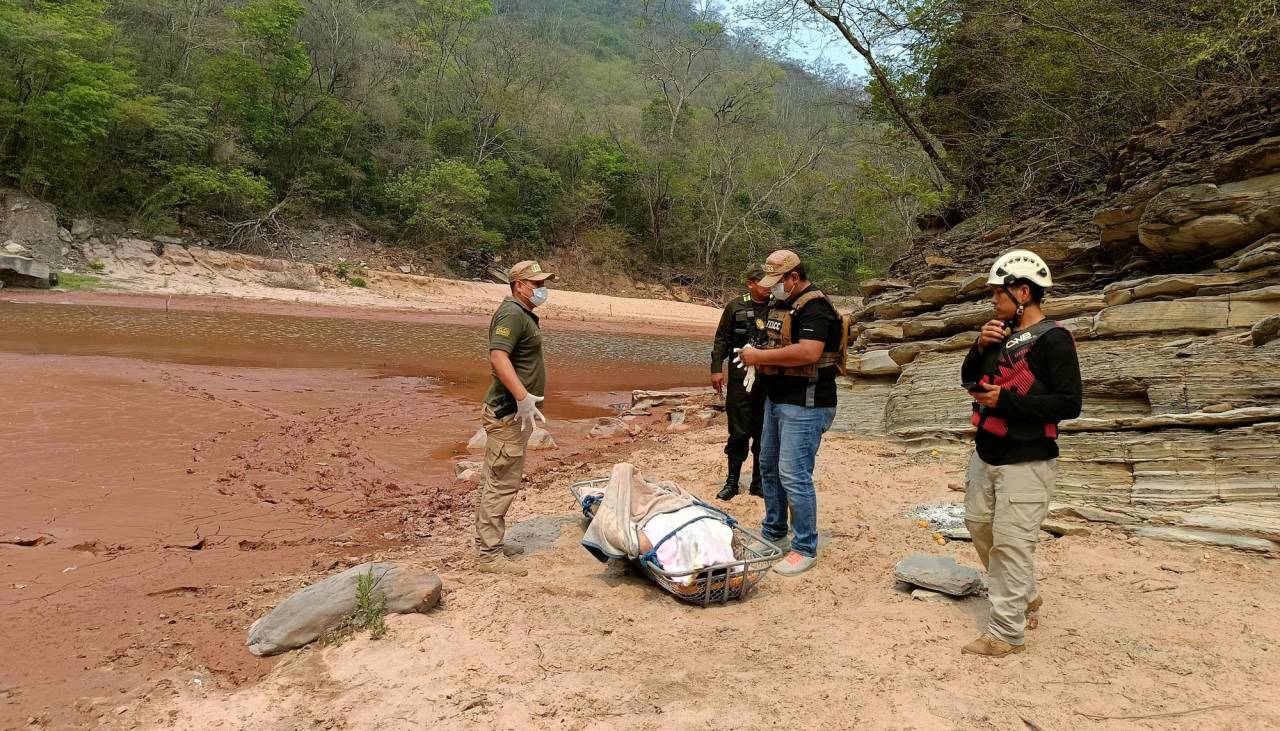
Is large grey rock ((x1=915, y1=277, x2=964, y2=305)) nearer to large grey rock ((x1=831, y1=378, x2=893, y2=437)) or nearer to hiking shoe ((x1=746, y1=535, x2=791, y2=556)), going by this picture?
large grey rock ((x1=831, y1=378, x2=893, y2=437))

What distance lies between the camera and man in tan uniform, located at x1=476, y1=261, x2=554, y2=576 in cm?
450

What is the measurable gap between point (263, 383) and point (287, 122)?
83.7 ft

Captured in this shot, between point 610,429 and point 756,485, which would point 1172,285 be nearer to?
point 756,485

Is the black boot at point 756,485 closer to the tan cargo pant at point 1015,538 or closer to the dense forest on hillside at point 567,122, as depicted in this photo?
the tan cargo pant at point 1015,538

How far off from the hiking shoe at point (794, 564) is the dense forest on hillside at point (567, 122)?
6.84m

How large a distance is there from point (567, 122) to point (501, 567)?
140ft

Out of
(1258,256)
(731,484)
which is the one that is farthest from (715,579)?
(1258,256)

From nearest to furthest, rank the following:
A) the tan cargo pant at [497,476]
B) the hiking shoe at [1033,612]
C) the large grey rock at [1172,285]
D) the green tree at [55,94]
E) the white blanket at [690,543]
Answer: the hiking shoe at [1033,612]
the white blanket at [690,543]
the tan cargo pant at [497,476]
the large grey rock at [1172,285]
the green tree at [55,94]

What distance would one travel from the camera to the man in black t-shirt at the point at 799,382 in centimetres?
420

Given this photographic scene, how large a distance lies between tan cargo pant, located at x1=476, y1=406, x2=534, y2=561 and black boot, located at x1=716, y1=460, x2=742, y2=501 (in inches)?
79.3

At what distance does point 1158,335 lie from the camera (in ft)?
19.0

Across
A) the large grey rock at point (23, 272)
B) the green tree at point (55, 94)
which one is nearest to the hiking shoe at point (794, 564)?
the large grey rock at point (23, 272)

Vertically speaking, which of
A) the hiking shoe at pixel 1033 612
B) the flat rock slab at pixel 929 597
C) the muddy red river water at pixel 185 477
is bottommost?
the muddy red river water at pixel 185 477

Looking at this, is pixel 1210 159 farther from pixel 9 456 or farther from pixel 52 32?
pixel 52 32
